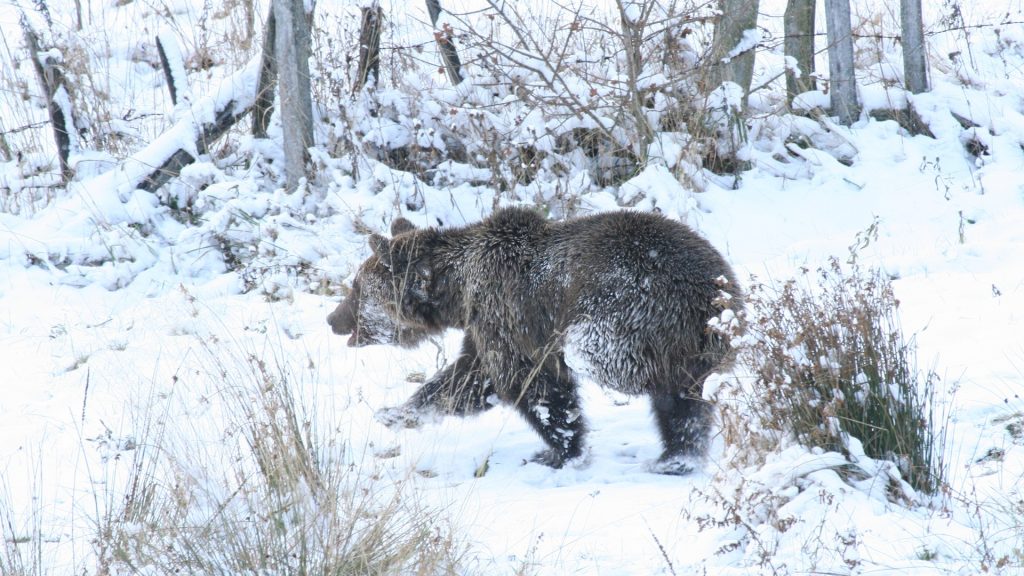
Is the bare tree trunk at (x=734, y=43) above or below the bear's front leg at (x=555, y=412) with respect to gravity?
above

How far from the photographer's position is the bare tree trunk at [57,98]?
29.1 feet

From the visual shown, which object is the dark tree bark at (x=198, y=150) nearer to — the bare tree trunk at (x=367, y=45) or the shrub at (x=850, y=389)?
the bare tree trunk at (x=367, y=45)

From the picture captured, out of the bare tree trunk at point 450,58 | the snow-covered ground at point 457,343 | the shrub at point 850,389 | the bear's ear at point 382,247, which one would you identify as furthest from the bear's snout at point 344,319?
the bare tree trunk at point 450,58

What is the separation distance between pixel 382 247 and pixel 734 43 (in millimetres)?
4612

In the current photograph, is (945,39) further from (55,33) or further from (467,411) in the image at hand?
(55,33)

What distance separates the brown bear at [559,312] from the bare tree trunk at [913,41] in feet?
18.0

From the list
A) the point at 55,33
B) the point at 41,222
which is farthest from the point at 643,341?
the point at 55,33

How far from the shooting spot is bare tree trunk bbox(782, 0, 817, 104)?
9.45 m

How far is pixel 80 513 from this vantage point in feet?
14.7

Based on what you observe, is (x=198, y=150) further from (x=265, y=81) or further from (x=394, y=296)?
(x=394, y=296)

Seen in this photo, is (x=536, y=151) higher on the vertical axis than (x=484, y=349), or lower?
higher

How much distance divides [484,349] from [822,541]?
95.1 inches

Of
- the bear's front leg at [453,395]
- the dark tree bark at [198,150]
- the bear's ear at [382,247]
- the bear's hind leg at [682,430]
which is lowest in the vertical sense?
the bear's hind leg at [682,430]

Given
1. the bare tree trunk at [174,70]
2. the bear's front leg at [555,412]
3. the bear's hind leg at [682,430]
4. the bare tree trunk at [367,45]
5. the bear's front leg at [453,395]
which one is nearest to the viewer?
the bear's hind leg at [682,430]
